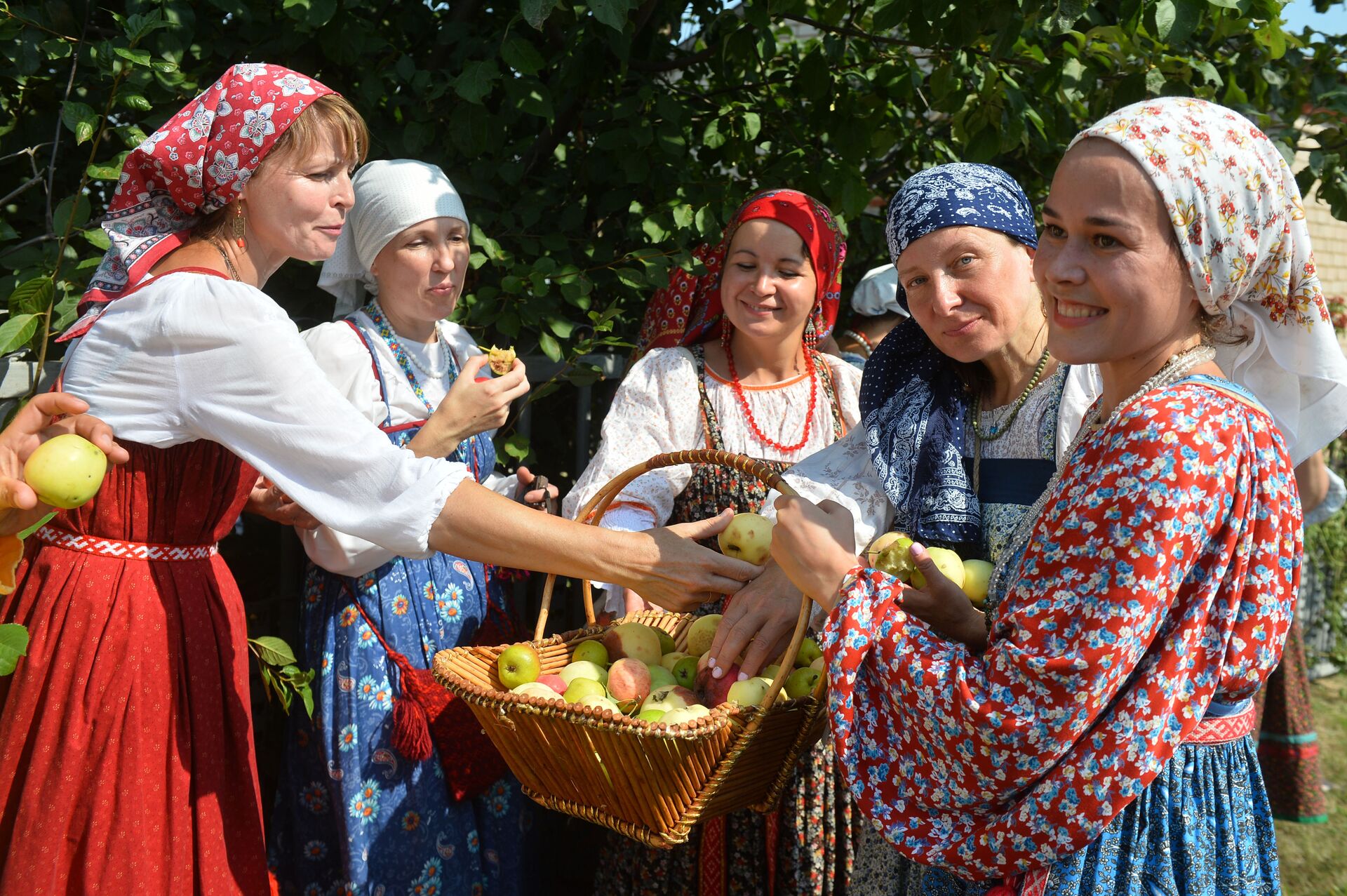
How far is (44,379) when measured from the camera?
104 inches

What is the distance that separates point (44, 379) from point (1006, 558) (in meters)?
2.32

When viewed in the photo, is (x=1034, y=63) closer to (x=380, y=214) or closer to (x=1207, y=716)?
(x=380, y=214)

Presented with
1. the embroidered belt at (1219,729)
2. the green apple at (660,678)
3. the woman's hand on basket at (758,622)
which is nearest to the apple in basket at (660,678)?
the green apple at (660,678)

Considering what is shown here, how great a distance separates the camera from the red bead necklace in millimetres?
2971

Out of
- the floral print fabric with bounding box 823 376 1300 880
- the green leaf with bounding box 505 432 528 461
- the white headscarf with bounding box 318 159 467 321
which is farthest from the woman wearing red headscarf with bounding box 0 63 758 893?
the green leaf with bounding box 505 432 528 461

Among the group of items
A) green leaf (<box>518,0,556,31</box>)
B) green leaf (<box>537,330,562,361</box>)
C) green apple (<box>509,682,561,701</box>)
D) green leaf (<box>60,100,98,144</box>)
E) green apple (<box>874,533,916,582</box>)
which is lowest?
green apple (<box>509,682,561,701</box>)

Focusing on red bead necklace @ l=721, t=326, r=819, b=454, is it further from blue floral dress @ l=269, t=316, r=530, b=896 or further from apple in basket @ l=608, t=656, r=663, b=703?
apple in basket @ l=608, t=656, r=663, b=703

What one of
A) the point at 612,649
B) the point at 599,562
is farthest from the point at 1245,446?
the point at 612,649

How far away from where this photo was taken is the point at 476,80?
2.90 meters

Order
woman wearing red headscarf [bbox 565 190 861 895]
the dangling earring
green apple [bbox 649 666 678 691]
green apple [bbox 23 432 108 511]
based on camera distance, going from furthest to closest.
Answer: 1. woman wearing red headscarf [bbox 565 190 861 895]
2. green apple [bbox 649 666 678 691]
3. the dangling earring
4. green apple [bbox 23 432 108 511]

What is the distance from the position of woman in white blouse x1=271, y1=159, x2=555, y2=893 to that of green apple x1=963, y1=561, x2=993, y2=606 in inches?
46.9

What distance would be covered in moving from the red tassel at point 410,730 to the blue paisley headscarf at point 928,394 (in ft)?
4.04

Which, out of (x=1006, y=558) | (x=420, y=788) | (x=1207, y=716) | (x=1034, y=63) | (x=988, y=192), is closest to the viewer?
(x=1207, y=716)

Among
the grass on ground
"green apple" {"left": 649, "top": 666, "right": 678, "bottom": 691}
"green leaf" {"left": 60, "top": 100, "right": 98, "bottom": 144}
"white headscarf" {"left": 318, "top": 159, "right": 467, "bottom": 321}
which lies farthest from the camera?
the grass on ground
